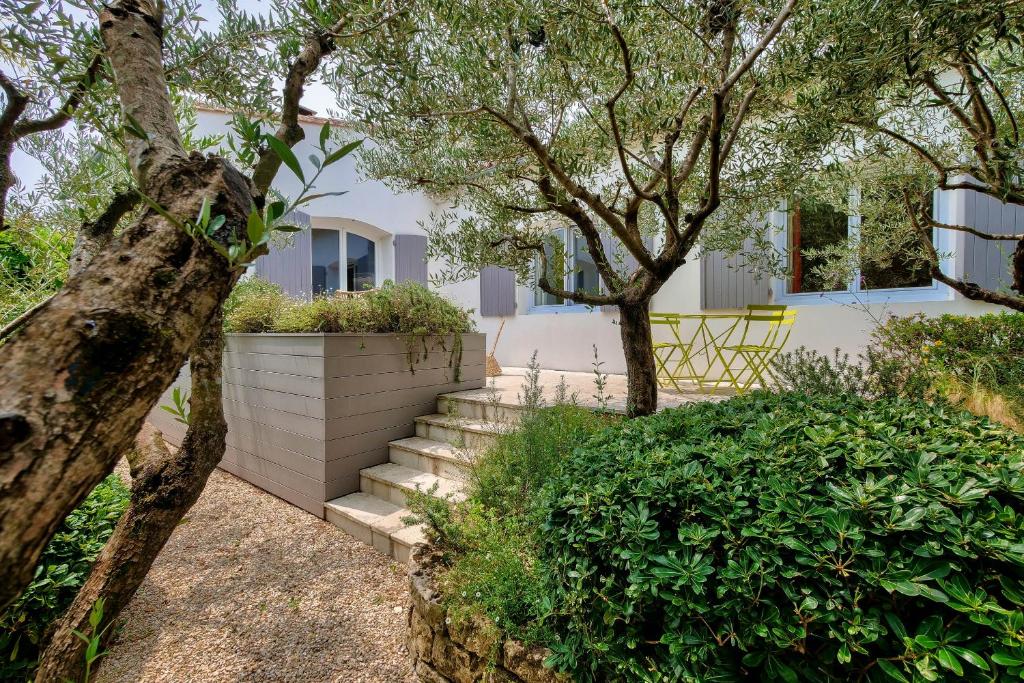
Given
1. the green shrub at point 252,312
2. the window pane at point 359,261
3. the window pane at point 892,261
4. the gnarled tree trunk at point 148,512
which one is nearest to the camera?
the gnarled tree trunk at point 148,512

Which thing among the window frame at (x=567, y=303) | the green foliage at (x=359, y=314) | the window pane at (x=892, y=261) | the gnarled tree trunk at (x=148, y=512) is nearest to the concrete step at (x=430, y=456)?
the green foliage at (x=359, y=314)

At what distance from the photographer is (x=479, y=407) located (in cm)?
434

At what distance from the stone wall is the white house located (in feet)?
8.90

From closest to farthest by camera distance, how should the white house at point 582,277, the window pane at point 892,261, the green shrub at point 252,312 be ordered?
the window pane at point 892,261
the white house at point 582,277
the green shrub at point 252,312

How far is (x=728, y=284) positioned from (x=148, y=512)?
5837 millimetres

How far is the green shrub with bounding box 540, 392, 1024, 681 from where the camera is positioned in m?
1.07

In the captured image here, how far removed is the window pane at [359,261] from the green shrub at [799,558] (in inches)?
332

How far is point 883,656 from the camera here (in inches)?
44.1

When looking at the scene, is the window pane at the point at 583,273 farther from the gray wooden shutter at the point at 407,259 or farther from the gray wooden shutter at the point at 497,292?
the gray wooden shutter at the point at 407,259

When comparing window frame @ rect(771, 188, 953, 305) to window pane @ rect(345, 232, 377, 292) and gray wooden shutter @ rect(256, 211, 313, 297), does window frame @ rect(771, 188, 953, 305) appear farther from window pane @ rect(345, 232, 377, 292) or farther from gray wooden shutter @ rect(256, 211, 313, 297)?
window pane @ rect(345, 232, 377, 292)

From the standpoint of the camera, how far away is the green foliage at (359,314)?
13.6 ft

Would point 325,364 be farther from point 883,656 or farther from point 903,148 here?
point 903,148

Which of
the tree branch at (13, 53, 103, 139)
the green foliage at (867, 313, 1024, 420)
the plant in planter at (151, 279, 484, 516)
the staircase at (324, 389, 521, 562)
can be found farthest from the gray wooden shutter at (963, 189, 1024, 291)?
the tree branch at (13, 53, 103, 139)

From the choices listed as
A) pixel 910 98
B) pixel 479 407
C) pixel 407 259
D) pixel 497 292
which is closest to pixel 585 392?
pixel 479 407
